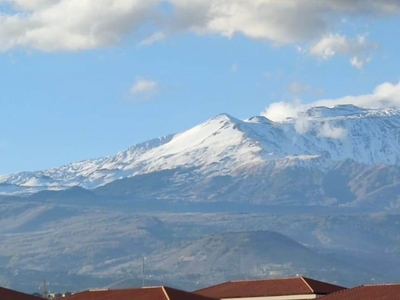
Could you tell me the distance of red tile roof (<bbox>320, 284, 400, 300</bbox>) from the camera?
345 ft

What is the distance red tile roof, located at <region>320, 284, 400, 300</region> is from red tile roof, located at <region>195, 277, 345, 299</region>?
43.5 ft

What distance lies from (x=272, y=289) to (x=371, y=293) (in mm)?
22419

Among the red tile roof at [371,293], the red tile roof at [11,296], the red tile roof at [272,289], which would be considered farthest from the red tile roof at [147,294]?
the red tile roof at [272,289]

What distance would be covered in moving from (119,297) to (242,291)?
66.4ft

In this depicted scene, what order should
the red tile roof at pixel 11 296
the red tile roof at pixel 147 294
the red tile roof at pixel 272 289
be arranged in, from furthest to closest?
the red tile roof at pixel 272 289
the red tile roof at pixel 11 296
the red tile roof at pixel 147 294

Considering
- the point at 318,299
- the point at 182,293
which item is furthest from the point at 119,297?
the point at 318,299

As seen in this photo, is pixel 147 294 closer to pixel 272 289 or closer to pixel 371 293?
pixel 371 293

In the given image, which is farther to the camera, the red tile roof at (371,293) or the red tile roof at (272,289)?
the red tile roof at (272,289)

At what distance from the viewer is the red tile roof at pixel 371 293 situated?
105 meters

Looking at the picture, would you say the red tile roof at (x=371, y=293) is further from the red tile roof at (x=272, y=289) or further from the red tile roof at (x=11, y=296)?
the red tile roof at (x=11, y=296)

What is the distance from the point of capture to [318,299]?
116312 mm

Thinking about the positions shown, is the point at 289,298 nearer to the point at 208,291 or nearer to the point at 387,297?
the point at 208,291

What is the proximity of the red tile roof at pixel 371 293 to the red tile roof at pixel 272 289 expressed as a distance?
1327 centimetres

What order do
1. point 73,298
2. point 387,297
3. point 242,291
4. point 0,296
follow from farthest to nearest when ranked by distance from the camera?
point 242,291, point 73,298, point 0,296, point 387,297
